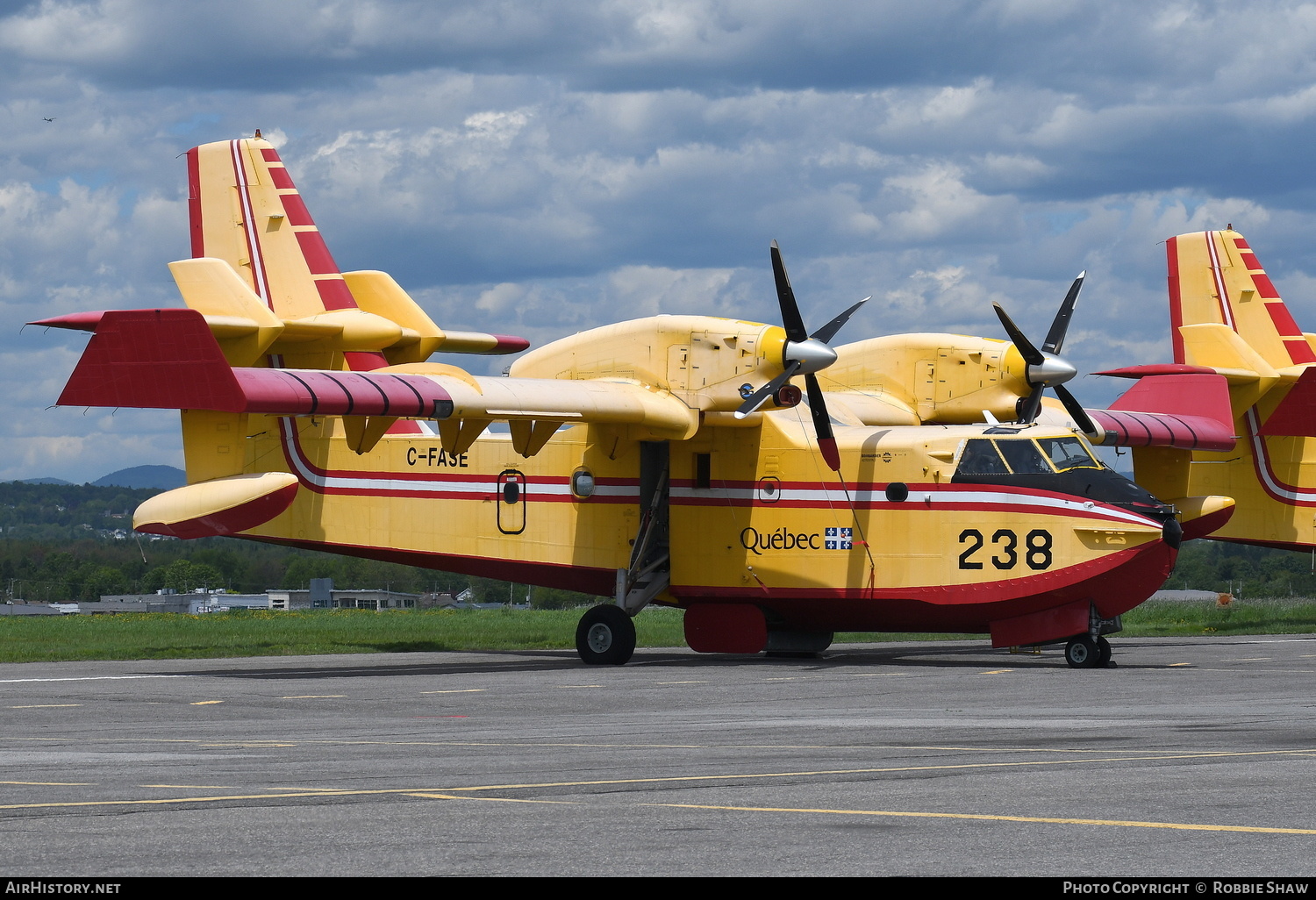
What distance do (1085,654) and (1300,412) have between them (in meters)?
14.2

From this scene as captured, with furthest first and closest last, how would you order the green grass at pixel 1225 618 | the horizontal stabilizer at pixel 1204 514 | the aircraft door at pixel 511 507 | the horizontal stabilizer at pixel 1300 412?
1. the green grass at pixel 1225 618
2. the horizontal stabilizer at pixel 1300 412
3. the horizontal stabilizer at pixel 1204 514
4. the aircraft door at pixel 511 507

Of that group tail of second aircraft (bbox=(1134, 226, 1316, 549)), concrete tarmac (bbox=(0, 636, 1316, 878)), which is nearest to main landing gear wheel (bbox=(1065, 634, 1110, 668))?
concrete tarmac (bbox=(0, 636, 1316, 878))

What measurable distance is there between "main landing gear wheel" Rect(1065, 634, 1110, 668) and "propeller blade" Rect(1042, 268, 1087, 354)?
5575 millimetres

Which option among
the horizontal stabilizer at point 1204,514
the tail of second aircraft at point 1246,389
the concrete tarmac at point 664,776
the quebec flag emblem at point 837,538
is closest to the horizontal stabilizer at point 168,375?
the concrete tarmac at point 664,776

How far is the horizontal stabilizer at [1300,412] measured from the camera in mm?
36125

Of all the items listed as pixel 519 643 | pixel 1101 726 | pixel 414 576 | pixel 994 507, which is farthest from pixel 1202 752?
pixel 414 576

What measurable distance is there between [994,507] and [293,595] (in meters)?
59.7

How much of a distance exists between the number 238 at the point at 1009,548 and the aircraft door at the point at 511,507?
307 inches

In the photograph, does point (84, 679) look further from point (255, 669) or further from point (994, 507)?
point (994, 507)

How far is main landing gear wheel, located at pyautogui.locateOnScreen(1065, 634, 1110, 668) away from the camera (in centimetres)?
2508

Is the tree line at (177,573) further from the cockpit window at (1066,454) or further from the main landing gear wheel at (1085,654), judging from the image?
the main landing gear wheel at (1085,654)

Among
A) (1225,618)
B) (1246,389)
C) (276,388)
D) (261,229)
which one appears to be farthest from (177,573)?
(276,388)

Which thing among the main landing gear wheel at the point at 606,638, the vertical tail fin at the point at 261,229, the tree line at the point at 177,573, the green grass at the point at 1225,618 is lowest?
the tree line at the point at 177,573

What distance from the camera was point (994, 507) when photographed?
25312 mm
